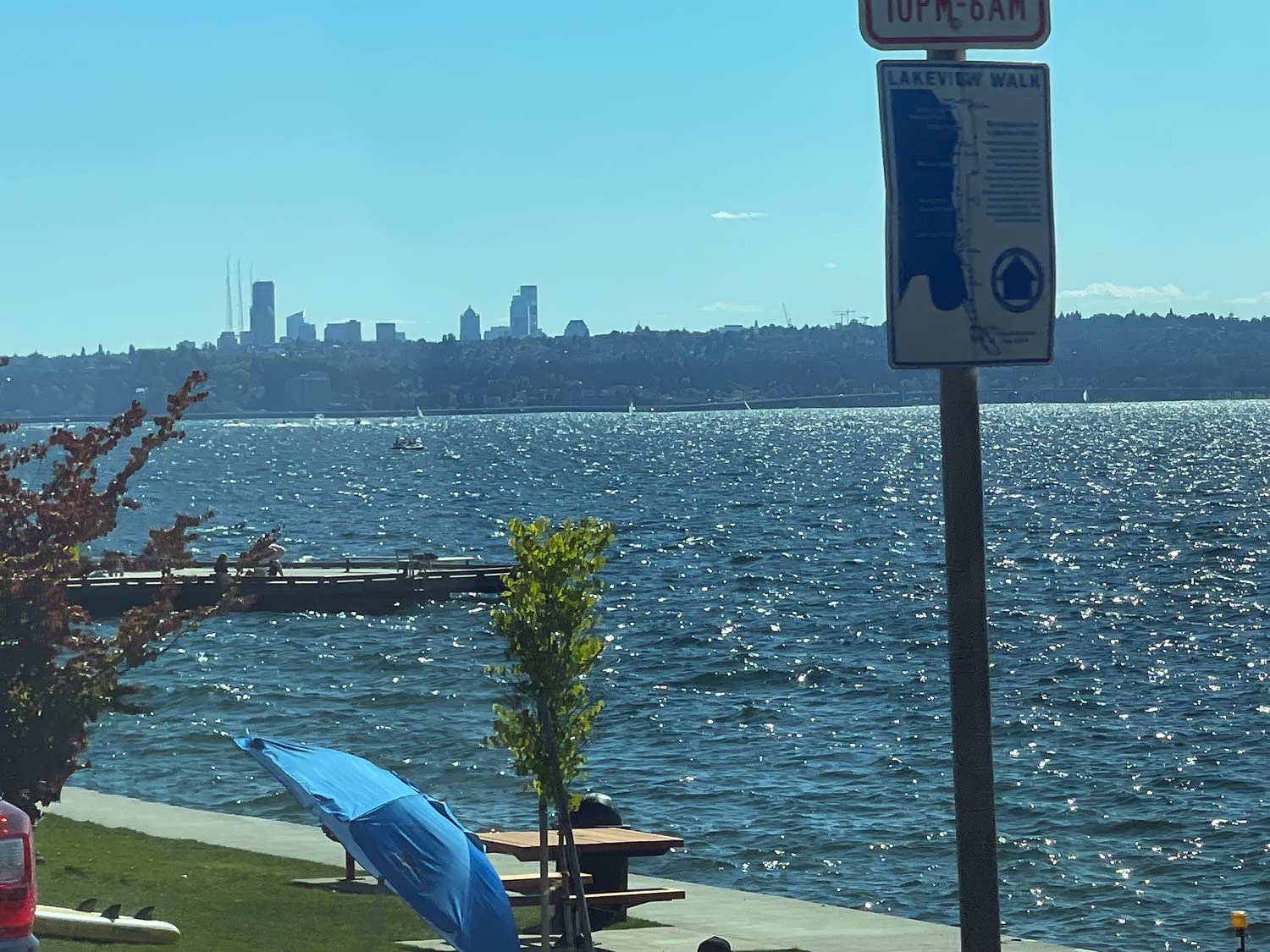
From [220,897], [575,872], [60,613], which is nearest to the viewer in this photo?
[575,872]

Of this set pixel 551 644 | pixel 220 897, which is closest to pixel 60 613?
pixel 220 897

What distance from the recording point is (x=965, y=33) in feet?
21.0

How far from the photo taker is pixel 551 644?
12.8 m

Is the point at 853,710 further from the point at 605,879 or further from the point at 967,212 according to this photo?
the point at 967,212

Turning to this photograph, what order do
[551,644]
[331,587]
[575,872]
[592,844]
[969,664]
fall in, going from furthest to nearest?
[331,587] → [592,844] → [575,872] → [551,644] → [969,664]

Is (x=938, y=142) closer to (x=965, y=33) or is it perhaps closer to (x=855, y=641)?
(x=965, y=33)

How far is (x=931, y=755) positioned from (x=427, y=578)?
30.6m

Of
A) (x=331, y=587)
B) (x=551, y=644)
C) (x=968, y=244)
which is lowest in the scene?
(x=331, y=587)

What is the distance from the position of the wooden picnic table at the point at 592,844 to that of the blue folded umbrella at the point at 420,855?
4591 millimetres

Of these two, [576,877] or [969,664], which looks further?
[576,877]

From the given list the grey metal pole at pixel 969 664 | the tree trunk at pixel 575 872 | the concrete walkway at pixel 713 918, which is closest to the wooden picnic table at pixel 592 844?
the concrete walkway at pixel 713 918

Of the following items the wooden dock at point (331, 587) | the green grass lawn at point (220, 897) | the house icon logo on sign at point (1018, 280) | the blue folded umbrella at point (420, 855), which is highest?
the house icon logo on sign at point (1018, 280)

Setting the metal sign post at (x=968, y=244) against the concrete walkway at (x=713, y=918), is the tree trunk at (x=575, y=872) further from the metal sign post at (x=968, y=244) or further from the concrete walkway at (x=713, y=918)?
the metal sign post at (x=968, y=244)

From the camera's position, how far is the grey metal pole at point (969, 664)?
6512 mm
